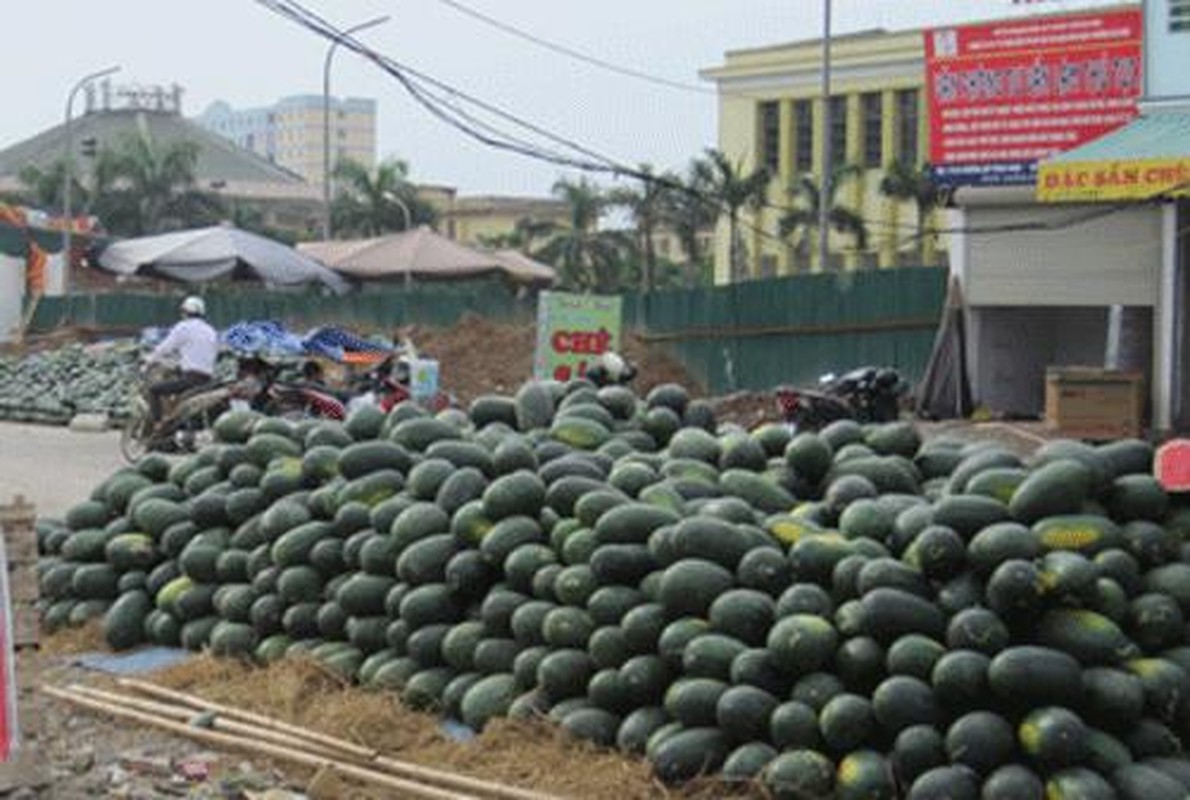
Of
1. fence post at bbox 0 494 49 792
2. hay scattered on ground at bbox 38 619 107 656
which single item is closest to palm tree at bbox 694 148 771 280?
hay scattered on ground at bbox 38 619 107 656

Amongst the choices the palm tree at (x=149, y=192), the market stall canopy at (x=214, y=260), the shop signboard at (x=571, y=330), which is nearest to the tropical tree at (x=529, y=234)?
the palm tree at (x=149, y=192)

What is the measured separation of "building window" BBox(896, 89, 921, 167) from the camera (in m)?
56.1

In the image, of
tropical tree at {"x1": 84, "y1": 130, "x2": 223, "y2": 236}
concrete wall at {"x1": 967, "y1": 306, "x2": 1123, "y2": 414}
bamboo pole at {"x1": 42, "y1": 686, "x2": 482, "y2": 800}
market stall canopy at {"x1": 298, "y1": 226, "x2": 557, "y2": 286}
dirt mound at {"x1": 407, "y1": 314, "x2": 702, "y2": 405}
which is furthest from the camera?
tropical tree at {"x1": 84, "y1": 130, "x2": 223, "y2": 236}

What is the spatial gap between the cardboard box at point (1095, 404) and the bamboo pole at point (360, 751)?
588 inches

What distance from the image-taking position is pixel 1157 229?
75.9 feet

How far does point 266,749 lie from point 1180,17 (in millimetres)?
18629

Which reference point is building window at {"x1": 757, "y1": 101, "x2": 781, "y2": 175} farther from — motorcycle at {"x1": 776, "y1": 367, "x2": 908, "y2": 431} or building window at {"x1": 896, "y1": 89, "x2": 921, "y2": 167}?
motorcycle at {"x1": 776, "y1": 367, "x2": 908, "y2": 431}

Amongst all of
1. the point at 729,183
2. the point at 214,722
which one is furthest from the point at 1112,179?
the point at 729,183

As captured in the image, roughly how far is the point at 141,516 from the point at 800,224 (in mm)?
49860

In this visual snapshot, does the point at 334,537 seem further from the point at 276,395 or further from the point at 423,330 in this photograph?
the point at 423,330

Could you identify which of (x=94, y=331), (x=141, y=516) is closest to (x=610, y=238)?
(x=94, y=331)

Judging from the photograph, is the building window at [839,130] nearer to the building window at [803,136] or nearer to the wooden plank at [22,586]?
the building window at [803,136]

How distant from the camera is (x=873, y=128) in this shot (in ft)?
189

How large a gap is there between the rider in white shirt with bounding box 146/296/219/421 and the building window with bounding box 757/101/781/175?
1667 inches
